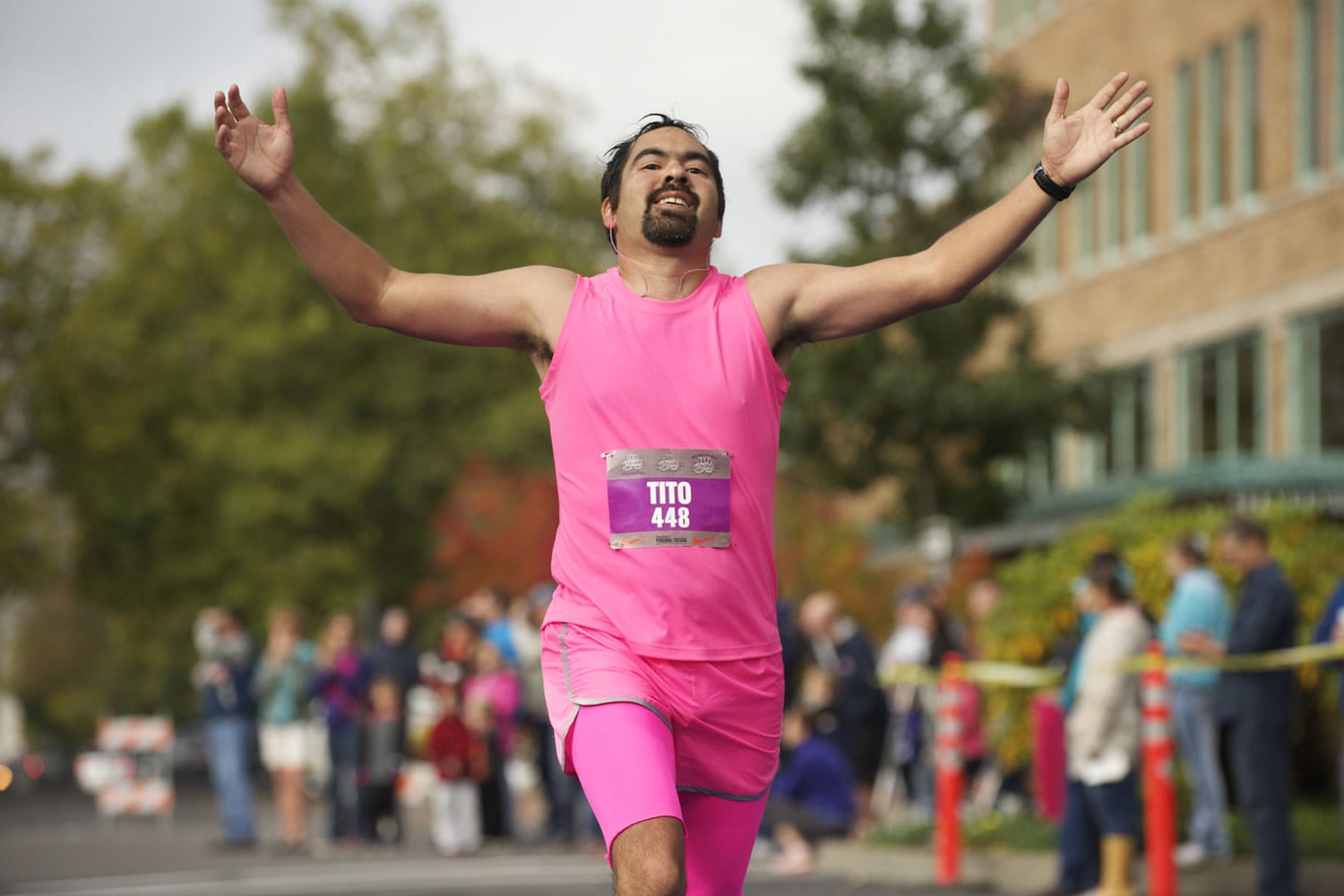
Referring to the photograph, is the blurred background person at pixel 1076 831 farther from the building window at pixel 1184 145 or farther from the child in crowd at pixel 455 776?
the building window at pixel 1184 145

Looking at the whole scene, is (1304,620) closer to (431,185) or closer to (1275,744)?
(1275,744)

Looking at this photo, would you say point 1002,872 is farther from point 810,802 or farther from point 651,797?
point 651,797

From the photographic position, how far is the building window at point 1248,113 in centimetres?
3094

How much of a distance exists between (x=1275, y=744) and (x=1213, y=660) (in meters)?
0.64

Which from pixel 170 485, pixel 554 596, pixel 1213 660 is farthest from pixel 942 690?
pixel 170 485

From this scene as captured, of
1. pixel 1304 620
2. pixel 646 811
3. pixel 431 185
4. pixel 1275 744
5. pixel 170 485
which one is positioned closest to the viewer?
pixel 646 811

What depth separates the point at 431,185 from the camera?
49188 millimetres

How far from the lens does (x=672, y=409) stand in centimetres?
505

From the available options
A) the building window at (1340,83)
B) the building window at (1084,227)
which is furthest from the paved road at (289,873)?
the building window at (1084,227)

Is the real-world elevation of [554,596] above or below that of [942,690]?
above

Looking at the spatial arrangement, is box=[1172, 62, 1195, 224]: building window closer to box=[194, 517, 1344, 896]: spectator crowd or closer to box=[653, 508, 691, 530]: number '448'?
box=[194, 517, 1344, 896]: spectator crowd

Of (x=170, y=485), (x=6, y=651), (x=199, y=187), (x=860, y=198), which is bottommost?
(x=6, y=651)

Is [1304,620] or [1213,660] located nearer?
[1213,660]

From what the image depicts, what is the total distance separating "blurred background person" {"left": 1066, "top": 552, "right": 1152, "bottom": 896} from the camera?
10891 millimetres
